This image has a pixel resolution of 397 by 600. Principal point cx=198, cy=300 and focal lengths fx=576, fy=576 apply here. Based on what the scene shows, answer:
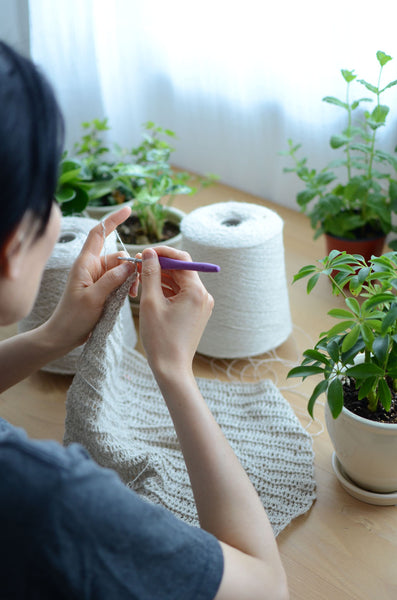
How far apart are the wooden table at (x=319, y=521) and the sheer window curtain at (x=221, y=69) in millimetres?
547

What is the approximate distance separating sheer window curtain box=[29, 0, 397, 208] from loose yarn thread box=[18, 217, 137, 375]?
13.5 inches

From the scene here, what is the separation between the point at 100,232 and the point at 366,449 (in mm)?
445

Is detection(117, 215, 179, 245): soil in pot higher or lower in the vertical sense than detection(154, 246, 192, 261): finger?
lower

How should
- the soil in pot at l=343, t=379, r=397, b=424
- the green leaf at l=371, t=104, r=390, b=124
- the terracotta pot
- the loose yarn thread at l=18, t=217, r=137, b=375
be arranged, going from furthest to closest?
the terracotta pot, the green leaf at l=371, t=104, r=390, b=124, the loose yarn thread at l=18, t=217, r=137, b=375, the soil in pot at l=343, t=379, r=397, b=424

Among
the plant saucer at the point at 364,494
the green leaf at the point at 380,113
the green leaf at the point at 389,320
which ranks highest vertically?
the green leaf at the point at 380,113

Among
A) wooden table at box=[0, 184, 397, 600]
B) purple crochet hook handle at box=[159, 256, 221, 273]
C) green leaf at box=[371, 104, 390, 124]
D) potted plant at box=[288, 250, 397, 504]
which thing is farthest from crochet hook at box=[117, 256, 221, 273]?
green leaf at box=[371, 104, 390, 124]

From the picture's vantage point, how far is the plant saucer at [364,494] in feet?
2.55

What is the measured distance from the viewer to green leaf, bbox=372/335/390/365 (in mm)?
659

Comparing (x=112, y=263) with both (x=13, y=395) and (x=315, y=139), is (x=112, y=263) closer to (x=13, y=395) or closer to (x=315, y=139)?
(x=13, y=395)

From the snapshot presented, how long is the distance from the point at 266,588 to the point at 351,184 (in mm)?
877

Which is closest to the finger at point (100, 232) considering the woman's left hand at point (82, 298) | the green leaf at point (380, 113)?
the woman's left hand at point (82, 298)

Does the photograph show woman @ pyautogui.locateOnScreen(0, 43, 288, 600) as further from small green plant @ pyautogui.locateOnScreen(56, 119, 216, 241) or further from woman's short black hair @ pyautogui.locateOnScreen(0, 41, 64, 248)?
small green plant @ pyautogui.locateOnScreen(56, 119, 216, 241)

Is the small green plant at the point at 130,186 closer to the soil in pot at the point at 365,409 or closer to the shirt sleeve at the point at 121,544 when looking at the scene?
the soil in pot at the point at 365,409

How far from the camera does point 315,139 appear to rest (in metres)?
1.44
